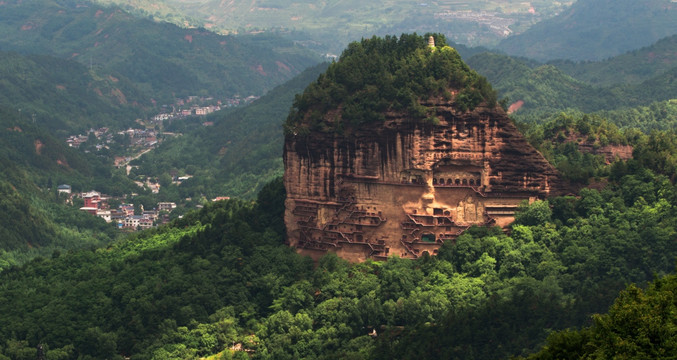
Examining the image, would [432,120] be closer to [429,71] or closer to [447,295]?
[429,71]

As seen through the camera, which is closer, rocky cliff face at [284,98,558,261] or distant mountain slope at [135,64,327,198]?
rocky cliff face at [284,98,558,261]

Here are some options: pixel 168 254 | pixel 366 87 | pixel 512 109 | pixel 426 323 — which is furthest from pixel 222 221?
pixel 512 109

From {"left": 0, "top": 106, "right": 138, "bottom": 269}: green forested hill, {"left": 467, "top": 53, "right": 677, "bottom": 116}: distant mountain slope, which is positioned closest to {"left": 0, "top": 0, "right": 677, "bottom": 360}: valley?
{"left": 0, "top": 106, "right": 138, "bottom": 269}: green forested hill

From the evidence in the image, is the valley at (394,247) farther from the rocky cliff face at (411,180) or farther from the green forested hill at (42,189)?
the green forested hill at (42,189)

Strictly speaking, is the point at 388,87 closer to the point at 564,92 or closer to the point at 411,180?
the point at 411,180

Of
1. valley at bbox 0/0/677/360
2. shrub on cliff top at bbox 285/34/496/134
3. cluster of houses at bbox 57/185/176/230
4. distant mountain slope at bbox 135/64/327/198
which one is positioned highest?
shrub on cliff top at bbox 285/34/496/134

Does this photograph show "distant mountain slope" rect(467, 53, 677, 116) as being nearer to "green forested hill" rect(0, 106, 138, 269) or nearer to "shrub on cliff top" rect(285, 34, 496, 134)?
"green forested hill" rect(0, 106, 138, 269)
